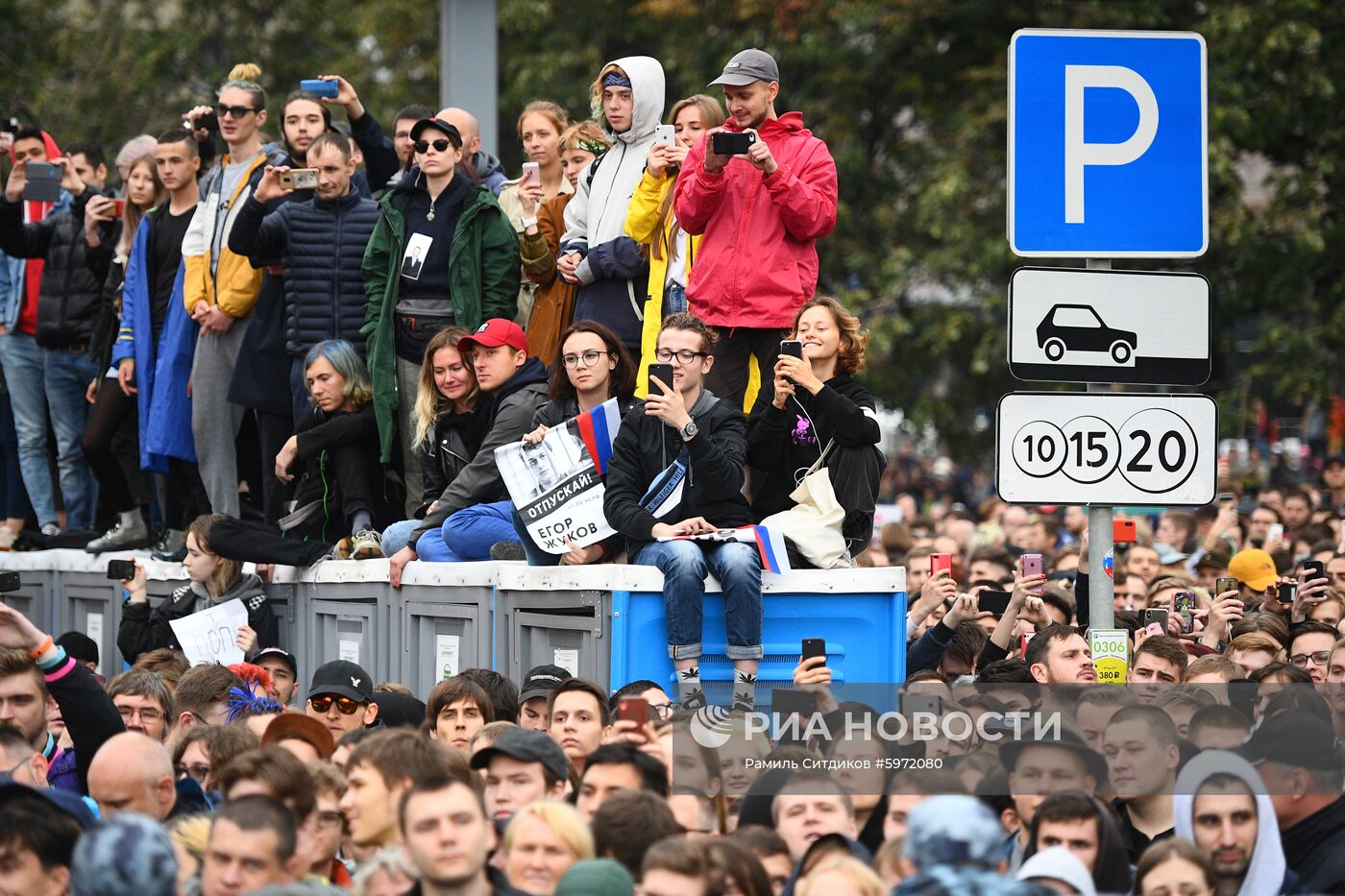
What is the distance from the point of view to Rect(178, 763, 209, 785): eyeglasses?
335 inches

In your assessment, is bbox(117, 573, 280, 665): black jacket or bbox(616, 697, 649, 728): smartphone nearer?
bbox(616, 697, 649, 728): smartphone

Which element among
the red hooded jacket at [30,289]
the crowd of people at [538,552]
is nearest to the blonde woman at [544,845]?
the crowd of people at [538,552]

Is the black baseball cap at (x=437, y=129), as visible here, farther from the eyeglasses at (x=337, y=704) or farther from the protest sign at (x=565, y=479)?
the eyeglasses at (x=337, y=704)

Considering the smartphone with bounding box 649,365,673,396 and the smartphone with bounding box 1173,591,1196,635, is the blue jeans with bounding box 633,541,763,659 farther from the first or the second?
the smartphone with bounding box 1173,591,1196,635

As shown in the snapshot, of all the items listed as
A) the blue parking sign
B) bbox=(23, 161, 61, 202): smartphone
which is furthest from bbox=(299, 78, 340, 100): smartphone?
the blue parking sign

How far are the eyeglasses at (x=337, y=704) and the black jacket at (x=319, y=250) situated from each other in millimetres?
3060

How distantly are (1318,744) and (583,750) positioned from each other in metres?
2.61

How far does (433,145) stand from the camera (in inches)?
470

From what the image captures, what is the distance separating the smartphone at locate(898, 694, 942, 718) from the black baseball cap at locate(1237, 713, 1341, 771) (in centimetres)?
147

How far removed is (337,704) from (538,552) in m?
1.10

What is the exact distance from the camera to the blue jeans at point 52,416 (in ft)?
49.0

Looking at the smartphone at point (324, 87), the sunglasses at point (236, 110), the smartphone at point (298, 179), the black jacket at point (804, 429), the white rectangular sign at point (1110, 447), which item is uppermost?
the smartphone at point (324, 87)

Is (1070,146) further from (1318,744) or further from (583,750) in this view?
(583,750)

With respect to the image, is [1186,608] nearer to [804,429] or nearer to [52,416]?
[804,429]
